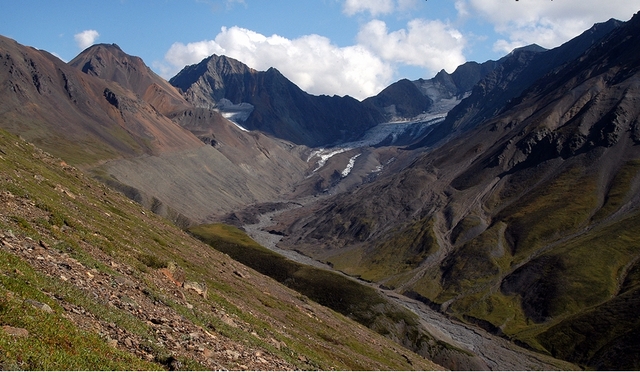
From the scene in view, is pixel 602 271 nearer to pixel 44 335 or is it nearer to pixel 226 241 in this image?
pixel 226 241

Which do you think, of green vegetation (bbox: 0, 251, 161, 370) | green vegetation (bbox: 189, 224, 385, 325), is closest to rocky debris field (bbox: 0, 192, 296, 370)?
green vegetation (bbox: 0, 251, 161, 370)

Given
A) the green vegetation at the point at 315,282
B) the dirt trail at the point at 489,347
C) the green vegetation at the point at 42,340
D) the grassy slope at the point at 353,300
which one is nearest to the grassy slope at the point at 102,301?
the green vegetation at the point at 42,340

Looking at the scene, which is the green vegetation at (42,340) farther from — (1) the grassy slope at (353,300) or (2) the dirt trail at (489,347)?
(2) the dirt trail at (489,347)

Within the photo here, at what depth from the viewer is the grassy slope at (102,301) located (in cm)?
1544

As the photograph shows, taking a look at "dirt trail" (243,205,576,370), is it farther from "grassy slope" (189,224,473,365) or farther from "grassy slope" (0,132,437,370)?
"grassy slope" (0,132,437,370)

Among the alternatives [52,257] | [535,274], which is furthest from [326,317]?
[535,274]

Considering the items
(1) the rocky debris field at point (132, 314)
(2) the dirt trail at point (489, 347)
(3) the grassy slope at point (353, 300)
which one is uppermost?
(1) the rocky debris field at point (132, 314)

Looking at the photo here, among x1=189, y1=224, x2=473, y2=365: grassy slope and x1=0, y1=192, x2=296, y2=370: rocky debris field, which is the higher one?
x1=0, y1=192, x2=296, y2=370: rocky debris field

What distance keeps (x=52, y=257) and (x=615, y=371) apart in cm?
13788

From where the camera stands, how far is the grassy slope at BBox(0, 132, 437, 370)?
50.6 ft

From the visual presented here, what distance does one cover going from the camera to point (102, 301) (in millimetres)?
21859

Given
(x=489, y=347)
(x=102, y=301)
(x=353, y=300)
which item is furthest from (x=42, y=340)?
(x=489, y=347)

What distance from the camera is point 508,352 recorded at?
136125mm

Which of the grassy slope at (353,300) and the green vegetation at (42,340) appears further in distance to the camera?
the grassy slope at (353,300)
